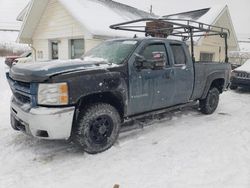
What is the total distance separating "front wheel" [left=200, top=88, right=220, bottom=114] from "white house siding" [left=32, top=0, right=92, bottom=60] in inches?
245

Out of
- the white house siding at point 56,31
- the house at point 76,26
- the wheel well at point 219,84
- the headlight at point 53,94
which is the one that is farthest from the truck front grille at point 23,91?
the white house siding at point 56,31

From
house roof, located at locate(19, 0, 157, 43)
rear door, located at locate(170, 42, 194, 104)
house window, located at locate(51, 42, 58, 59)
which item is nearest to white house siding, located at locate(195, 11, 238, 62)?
house roof, located at locate(19, 0, 157, 43)

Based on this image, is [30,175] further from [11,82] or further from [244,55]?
[244,55]

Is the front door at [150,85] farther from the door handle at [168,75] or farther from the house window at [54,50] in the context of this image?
the house window at [54,50]

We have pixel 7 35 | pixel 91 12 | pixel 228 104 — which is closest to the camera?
pixel 228 104

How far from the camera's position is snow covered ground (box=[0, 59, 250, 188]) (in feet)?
11.8

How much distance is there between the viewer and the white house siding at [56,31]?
13062 mm

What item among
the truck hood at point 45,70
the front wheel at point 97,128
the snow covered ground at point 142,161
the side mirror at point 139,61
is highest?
the side mirror at point 139,61

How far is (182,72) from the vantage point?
6.01 metres

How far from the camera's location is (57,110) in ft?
12.9

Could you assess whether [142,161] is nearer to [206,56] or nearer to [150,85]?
[150,85]

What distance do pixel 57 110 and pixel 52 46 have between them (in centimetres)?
1266

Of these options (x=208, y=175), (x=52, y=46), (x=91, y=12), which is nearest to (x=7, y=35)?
(x=52, y=46)

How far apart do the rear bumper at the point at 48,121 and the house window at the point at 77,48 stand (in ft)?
31.1
